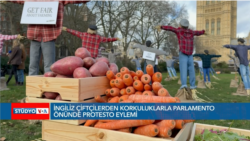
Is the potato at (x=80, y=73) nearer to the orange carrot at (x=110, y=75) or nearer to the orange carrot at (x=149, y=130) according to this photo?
the orange carrot at (x=110, y=75)

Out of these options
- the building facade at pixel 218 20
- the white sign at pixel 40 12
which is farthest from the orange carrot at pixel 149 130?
the building facade at pixel 218 20

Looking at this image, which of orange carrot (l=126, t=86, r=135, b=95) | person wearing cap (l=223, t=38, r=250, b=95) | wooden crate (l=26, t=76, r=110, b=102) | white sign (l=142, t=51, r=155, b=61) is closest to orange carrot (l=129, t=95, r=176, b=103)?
orange carrot (l=126, t=86, r=135, b=95)

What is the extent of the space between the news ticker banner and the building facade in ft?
225

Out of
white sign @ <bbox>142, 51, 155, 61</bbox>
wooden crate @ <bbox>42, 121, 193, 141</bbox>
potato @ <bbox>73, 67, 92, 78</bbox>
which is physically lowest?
wooden crate @ <bbox>42, 121, 193, 141</bbox>

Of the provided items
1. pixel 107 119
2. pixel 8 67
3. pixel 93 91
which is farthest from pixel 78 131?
pixel 8 67

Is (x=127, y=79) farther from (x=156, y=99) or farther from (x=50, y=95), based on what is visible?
(x=50, y=95)

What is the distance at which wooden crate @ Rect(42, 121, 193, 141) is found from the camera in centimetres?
145

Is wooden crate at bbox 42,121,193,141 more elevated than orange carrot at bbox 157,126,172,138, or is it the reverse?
orange carrot at bbox 157,126,172,138

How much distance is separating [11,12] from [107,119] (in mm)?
18062

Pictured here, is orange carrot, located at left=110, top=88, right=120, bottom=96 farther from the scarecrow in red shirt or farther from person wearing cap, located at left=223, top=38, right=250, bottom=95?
person wearing cap, located at left=223, top=38, right=250, bottom=95

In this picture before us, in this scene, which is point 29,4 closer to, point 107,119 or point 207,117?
point 107,119

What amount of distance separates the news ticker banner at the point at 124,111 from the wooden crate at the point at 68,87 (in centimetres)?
9

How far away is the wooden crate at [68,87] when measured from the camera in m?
1.68

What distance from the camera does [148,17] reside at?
2034 cm
